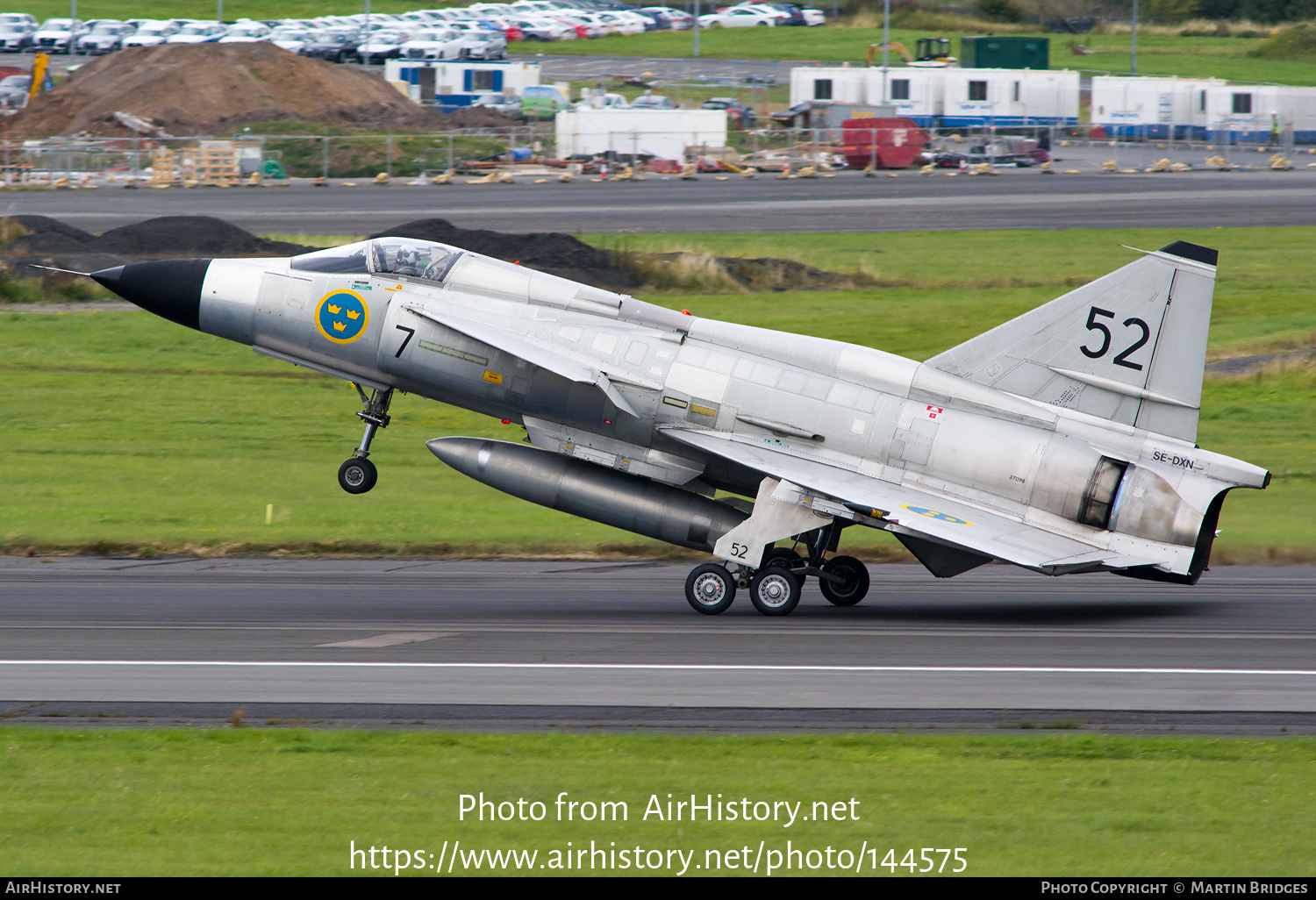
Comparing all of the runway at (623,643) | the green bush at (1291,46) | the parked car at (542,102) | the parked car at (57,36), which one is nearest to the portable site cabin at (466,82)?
the parked car at (542,102)

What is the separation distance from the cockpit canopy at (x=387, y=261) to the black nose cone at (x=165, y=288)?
1454 mm

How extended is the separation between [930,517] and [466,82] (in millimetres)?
77805

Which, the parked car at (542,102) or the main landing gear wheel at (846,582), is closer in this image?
the main landing gear wheel at (846,582)

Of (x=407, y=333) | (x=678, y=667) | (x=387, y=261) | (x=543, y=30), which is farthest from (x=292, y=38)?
(x=678, y=667)

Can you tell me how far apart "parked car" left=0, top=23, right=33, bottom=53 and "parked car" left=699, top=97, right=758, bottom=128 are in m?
57.5

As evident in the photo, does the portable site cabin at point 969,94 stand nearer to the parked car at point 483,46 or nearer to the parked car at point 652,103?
the parked car at point 652,103

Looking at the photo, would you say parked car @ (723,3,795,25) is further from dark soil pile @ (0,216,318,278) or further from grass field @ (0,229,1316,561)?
dark soil pile @ (0,216,318,278)

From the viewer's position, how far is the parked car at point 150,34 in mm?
106188

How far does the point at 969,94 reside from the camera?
81.6 metres

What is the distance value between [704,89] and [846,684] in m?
85.3

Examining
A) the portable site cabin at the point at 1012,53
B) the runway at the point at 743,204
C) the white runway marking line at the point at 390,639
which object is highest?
the portable site cabin at the point at 1012,53

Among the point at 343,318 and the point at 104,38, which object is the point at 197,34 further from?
the point at 343,318
